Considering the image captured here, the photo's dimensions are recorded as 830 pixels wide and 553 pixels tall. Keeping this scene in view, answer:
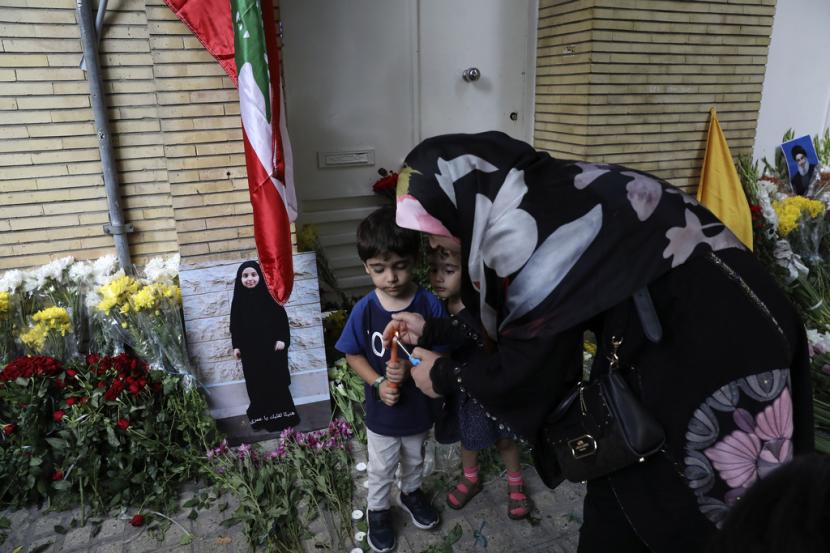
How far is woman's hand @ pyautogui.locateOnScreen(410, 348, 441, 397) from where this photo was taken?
1.77 metres

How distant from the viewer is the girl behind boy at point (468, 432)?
215cm

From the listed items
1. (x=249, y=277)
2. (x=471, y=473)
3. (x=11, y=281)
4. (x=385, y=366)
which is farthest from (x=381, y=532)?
(x=11, y=281)

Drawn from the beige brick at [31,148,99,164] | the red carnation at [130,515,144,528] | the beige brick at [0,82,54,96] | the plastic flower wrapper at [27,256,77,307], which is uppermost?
the beige brick at [0,82,54,96]

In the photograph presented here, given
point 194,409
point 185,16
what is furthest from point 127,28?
point 194,409

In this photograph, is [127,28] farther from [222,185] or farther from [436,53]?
[436,53]

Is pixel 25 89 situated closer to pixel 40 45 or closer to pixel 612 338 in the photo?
pixel 40 45

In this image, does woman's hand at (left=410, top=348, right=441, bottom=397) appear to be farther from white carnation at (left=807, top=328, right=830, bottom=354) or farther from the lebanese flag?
white carnation at (left=807, top=328, right=830, bottom=354)

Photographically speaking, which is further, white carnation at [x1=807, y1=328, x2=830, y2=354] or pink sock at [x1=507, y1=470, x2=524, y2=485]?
white carnation at [x1=807, y1=328, x2=830, y2=354]

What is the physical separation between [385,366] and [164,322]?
1362mm

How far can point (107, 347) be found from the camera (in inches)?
122

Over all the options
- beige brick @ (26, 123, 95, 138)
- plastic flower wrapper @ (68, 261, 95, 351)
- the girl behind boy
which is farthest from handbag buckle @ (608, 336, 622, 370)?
beige brick @ (26, 123, 95, 138)

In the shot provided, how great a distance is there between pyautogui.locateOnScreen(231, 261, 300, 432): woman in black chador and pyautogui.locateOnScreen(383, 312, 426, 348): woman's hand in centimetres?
121

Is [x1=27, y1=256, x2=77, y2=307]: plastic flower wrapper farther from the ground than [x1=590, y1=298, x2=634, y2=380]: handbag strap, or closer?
closer

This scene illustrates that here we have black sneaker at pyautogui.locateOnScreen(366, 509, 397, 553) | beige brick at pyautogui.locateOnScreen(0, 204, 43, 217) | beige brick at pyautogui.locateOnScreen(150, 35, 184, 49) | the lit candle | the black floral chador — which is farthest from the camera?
beige brick at pyautogui.locateOnScreen(0, 204, 43, 217)
